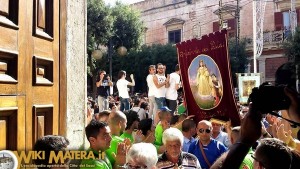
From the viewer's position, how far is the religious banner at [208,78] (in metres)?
5.59

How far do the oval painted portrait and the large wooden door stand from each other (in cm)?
341

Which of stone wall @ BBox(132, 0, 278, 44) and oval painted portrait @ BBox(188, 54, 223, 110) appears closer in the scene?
oval painted portrait @ BBox(188, 54, 223, 110)

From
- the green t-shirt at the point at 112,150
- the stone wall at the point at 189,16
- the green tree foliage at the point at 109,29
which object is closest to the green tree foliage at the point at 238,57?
the stone wall at the point at 189,16

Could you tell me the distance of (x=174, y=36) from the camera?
110 feet

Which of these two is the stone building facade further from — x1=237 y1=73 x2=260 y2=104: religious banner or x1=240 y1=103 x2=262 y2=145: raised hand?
x1=240 y1=103 x2=262 y2=145: raised hand

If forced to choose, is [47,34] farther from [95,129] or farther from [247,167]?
[247,167]

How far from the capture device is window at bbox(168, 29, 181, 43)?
1305 inches

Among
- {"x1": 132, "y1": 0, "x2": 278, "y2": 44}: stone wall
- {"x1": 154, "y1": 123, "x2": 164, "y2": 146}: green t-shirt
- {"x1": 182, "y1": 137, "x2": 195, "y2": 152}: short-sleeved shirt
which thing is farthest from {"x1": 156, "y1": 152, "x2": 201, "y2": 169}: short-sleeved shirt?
{"x1": 132, "y1": 0, "x2": 278, "y2": 44}: stone wall

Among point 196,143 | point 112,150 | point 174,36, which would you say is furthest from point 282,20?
point 112,150

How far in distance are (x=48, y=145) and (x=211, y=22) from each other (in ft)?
96.4

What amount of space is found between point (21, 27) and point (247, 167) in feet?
8.36

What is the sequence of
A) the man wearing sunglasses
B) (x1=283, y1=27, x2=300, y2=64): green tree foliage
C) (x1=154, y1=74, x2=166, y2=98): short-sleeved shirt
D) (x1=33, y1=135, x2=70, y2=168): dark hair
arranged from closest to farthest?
(x1=33, y1=135, x2=70, y2=168): dark hair, the man wearing sunglasses, (x1=154, y1=74, x2=166, y2=98): short-sleeved shirt, (x1=283, y1=27, x2=300, y2=64): green tree foliage

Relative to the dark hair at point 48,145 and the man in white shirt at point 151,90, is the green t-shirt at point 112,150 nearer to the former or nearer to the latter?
the dark hair at point 48,145

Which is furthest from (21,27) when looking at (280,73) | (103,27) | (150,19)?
(150,19)
